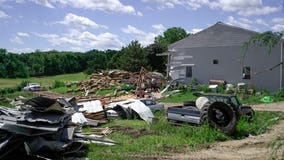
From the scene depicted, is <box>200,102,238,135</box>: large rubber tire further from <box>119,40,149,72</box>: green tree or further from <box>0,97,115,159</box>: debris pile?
<box>119,40,149,72</box>: green tree

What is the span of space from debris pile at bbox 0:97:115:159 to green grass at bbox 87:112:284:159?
0.80 metres

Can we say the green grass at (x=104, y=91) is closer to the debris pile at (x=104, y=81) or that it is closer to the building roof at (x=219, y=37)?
the debris pile at (x=104, y=81)

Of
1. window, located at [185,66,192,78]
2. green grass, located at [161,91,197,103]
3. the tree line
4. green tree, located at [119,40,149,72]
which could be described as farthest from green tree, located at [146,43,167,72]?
green grass, located at [161,91,197,103]

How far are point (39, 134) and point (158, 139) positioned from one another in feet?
15.1

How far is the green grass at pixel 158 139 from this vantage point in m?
11.2

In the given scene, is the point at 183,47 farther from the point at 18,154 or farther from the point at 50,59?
the point at 50,59

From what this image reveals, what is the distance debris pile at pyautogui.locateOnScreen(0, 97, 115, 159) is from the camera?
10016 mm

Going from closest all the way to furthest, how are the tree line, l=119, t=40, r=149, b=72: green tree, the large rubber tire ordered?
the large rubber tire → l=119, t=40, r=149, b=72: green tree → the tree line

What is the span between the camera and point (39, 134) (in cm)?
1025

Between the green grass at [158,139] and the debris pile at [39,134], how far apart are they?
2.64 ft

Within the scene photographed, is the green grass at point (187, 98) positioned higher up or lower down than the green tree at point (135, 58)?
lower down

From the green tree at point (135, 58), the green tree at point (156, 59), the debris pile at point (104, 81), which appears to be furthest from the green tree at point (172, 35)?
the debris pile at point (104, 81)

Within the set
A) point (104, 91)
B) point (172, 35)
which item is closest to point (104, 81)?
point (104, 91)

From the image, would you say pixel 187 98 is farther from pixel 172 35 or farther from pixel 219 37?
pixel 172 35
